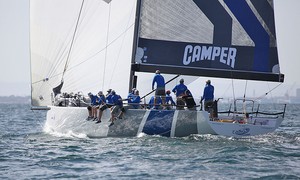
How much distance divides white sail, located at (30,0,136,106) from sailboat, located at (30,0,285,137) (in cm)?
3

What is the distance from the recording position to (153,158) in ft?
46.0

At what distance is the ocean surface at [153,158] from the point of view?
12.3m

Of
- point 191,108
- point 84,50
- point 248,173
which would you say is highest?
point 84,50

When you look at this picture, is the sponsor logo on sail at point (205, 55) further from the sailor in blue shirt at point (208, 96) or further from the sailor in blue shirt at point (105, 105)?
the sailor in blue shirt at point (105, 105)

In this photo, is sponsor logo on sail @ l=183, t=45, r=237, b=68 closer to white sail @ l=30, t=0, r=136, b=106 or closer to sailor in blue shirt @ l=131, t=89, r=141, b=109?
sailor in blue shirt @ l=131, t=89, r=141, b=109

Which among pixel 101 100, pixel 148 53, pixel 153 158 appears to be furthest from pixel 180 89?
pixel 153 158

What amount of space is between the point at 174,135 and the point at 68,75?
18.0ft

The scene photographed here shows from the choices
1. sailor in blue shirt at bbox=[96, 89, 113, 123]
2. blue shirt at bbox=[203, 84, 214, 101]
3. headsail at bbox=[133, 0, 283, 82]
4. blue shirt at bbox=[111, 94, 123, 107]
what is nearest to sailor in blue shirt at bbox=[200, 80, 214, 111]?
blue shirt at bbox=[203, 84, 214, 101]

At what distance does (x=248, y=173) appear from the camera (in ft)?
40.2

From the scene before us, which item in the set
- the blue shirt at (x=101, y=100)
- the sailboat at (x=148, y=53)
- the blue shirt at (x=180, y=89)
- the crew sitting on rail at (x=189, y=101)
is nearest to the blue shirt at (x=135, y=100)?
the sailboat at (x=148, y=53)

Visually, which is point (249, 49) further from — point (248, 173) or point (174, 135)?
point (248, 173)

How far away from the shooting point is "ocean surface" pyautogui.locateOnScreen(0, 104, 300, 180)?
12266 mm

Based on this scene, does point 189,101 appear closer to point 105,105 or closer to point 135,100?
point 135,100

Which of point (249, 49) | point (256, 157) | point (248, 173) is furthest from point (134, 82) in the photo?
point (248, 173)
